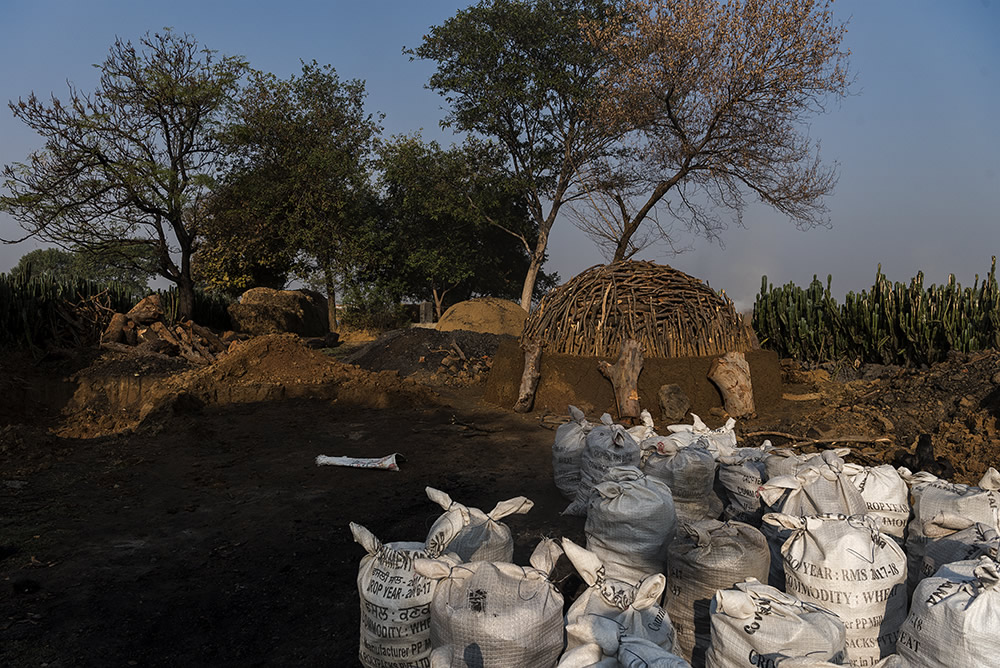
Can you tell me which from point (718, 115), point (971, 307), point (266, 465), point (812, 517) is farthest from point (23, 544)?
point (718, 115)

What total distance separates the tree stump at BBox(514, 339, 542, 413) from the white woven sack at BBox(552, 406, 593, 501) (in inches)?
146

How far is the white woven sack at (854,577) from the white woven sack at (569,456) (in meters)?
2.69

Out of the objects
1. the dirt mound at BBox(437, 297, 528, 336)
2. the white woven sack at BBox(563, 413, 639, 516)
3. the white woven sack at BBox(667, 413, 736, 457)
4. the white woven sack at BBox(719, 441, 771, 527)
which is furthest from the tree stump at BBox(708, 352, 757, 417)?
the dirt mound at BBox(437, 297, 528, 336)

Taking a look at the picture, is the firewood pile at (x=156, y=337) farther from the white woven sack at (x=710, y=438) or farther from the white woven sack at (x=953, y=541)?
the white woven sack at (x=953, y=541)

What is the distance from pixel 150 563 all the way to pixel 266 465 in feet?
8.37

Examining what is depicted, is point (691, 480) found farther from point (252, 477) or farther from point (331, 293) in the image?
point (331, 293)

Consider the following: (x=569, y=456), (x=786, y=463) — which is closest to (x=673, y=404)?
(x=569, y=456)

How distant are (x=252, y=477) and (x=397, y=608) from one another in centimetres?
440

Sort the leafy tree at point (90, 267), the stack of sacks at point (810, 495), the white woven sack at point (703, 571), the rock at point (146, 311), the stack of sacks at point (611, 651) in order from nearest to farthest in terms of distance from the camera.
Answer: the stack of sacks at point (611, 651) < the white woven sack at point (703, 571) < the stack of sacks at point (810, 495) < the rock at point (146, 311) < the leafy tree at point (90, 267)

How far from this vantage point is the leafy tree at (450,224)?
2520cm

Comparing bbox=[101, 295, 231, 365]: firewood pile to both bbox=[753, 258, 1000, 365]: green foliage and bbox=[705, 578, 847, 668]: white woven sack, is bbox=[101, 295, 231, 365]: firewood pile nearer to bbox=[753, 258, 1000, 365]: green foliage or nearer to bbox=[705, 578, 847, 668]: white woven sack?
bbox=[753, 258, 1000, 365]: green foliage

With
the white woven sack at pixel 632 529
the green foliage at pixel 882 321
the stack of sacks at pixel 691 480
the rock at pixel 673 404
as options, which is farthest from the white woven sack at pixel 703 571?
the green foliage at pixel 882 321

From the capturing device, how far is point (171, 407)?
9453 millimetres

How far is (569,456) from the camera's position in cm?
557
